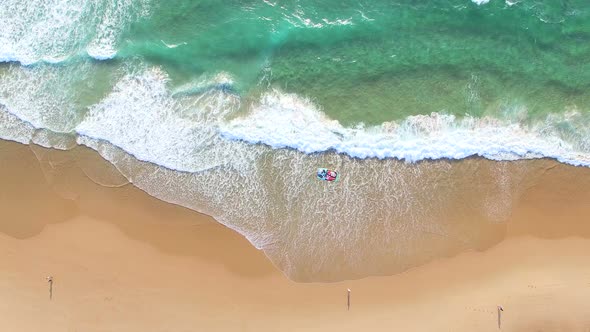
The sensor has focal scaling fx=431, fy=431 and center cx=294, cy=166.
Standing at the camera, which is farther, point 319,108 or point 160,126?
point 319,108

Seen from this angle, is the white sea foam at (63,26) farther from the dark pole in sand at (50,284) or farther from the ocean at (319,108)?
the dark pole in sand at (50,284)

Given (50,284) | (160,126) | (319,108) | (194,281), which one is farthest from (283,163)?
(50,284)

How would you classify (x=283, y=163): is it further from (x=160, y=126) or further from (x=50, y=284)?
(x=50, y=284)

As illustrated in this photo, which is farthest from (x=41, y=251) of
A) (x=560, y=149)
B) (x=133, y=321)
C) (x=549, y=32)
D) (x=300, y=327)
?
(x=549, y=32)

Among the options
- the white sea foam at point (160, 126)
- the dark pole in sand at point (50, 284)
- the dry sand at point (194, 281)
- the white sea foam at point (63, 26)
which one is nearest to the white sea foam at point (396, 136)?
the white sea foam at point (160, 126)

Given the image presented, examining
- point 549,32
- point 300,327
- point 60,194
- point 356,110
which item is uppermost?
point 549,32

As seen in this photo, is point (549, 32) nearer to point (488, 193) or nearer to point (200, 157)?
point (488, 193)

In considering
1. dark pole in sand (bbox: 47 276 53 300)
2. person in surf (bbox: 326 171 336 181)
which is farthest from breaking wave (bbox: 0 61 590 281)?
dark pole in sand (bbox: 47 276 53 300)
